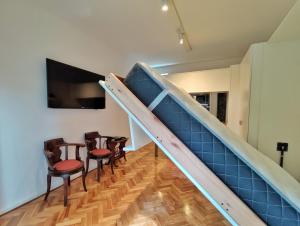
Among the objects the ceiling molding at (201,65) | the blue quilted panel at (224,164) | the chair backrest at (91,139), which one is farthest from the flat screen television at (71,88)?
the ceiling molding at (201,65)

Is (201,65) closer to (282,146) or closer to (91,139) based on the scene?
(282,146)

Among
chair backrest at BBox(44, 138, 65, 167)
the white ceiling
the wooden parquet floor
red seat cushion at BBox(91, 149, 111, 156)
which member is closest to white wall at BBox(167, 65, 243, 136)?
the white ceiling

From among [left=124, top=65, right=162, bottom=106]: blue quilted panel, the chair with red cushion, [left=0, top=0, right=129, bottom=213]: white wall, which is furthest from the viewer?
the chair with red cushion

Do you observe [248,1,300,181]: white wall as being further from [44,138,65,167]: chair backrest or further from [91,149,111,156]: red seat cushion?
[44,138,65,167]: chair backrest

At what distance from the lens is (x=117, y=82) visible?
97 cm

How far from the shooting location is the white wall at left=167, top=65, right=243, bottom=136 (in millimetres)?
4086

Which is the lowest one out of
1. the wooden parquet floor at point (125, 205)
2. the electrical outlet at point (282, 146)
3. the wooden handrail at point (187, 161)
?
the wooden parquet floor at point (125, 205)

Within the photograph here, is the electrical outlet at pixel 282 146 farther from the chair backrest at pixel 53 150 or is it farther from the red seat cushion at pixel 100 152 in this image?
the chair backrest at pixel 53 150

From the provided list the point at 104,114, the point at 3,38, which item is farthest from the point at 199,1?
the point at 104,114

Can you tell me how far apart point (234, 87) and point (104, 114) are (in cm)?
337

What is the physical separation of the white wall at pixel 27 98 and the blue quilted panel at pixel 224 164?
197 cm

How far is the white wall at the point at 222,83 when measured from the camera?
4086 millimetres

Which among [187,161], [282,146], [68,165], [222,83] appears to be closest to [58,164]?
[68,165]

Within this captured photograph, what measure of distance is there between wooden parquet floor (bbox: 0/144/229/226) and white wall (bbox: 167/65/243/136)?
2.22 m
